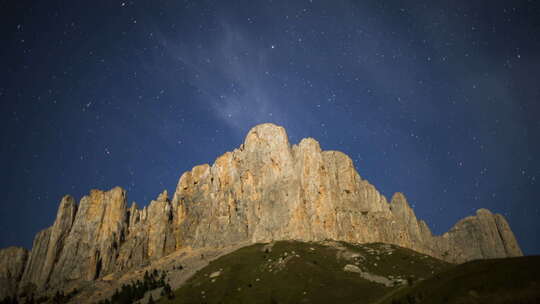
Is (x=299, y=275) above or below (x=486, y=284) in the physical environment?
above

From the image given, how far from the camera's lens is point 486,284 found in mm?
39094

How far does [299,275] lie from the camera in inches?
4313

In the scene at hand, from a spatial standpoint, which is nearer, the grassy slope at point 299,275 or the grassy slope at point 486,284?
the grassy slope at point 486,284

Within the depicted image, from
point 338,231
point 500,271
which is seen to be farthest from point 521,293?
point 338,231

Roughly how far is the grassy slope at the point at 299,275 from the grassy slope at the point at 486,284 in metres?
30.8

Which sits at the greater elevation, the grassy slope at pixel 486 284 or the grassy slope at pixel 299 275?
the grassy slope at pixel 299 275

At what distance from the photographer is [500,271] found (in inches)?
1608

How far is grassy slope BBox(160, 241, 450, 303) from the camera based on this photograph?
303 feet

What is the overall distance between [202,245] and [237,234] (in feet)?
64.2

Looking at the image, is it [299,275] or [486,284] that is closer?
[486,284]

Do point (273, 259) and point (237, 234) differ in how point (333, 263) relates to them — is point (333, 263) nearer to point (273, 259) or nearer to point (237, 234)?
point (273, 259)

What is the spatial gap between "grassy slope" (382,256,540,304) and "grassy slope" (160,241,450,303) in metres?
30.8

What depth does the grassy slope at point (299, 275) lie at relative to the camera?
92.4 m

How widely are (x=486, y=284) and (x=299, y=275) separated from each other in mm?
75160
